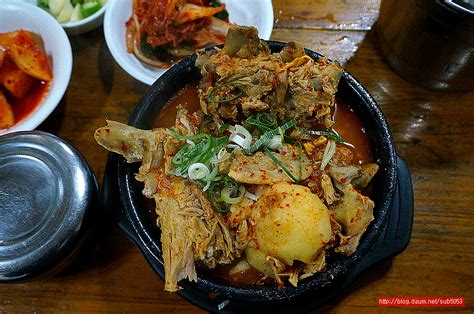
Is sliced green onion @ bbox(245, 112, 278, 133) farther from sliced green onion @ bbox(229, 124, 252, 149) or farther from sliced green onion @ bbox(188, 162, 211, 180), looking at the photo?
sliced green onion @ bbox(188, 162, 211, 180)

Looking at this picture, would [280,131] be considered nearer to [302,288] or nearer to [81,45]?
[302,288]

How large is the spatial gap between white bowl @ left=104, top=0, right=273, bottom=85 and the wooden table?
0.12 m

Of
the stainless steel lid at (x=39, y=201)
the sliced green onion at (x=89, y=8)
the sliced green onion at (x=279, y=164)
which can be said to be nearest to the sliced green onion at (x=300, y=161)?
the sliced green onion at (x=279, y=164)

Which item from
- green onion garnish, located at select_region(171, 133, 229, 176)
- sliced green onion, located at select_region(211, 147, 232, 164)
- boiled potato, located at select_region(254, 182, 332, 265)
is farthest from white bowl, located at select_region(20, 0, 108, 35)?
boiled potato, located at select_region(254, 182, 332, 265)

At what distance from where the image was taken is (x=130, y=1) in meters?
2.61

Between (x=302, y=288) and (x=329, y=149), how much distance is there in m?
0.51

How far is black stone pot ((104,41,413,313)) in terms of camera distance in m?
1.68

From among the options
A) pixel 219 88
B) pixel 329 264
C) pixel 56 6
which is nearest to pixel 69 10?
pixel 56 6

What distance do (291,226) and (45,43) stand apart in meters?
1.71

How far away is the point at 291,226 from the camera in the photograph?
156 cm

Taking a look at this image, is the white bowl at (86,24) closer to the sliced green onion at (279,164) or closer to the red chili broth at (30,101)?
the red chili broth at (30,101)

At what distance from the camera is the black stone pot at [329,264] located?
66.3 inches

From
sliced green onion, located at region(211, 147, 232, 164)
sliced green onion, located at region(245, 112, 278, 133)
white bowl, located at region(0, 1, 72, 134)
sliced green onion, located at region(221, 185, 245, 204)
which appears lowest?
white bowl, located at region(0, 1, 72, 134)

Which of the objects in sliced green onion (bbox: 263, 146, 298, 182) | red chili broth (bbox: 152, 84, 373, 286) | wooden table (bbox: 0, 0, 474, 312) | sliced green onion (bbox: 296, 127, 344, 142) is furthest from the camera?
wooden table (bbox: 0, 0, 474, 312)
